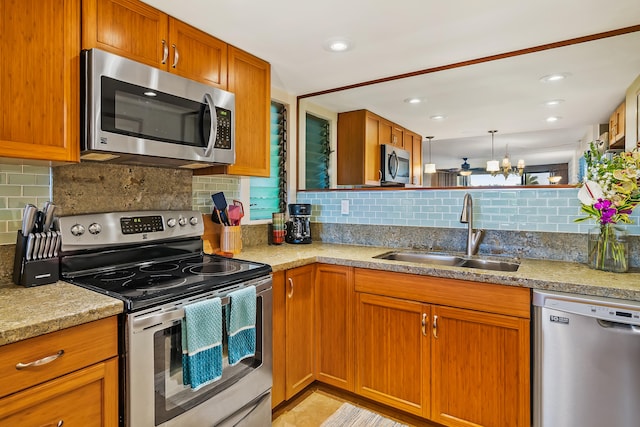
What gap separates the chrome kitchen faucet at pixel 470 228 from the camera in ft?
7.49

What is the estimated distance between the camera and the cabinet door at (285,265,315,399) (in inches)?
84.2

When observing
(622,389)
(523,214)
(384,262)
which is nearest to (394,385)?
(384,262)

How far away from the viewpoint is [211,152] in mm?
1934

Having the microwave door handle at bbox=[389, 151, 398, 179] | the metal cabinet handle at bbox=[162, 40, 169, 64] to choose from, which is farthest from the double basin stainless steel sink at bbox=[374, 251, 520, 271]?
the metal cabinet handle at bbox=[162, 40, 169, 64]

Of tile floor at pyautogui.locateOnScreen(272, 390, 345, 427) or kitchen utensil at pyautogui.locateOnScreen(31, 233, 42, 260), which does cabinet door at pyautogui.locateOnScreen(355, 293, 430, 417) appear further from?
kitchen utensil at pyautogui.locateOnScreen(31, 233, 42, 260)

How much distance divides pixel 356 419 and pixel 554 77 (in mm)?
2288

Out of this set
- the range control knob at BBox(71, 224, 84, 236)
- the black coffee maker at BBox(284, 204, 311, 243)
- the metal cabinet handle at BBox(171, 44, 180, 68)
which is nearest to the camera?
the range control knob at BBox(71, 224, 84, 236)

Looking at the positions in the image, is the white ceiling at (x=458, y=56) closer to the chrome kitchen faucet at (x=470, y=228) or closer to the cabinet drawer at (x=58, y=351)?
the chrome kitchen faucet at (x=470, y=228)

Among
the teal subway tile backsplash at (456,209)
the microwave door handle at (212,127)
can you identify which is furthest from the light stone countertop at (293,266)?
the microwave door handle at (212,127)

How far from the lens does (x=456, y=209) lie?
242 centimetres

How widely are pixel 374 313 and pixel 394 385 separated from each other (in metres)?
0.41

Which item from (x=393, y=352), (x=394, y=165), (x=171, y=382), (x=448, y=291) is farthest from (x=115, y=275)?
(x=394, y=165)

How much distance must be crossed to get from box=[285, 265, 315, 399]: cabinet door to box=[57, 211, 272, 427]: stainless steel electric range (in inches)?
9.9

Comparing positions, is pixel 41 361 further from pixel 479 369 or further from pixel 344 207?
pixel 344 207
